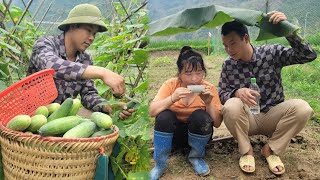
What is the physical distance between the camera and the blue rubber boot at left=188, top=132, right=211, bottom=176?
251cm

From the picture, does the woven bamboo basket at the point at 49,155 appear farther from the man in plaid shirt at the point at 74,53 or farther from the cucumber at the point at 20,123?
the man in plaid shirt at the point at 74,53

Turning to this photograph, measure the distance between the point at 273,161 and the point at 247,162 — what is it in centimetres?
17

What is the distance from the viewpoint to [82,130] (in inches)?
72.9

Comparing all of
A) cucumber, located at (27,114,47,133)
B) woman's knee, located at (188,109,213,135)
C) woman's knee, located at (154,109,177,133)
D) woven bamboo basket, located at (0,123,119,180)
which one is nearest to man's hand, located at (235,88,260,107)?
woman's knee, located at (188,109,213,135)

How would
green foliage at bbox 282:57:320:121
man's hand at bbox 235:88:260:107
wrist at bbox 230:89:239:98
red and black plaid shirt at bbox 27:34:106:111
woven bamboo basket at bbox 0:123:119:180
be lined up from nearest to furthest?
1. woven bamboo basket at bbox 0:123:119:180
2. red and black plaid shirt at bbox 27:34:106:111
3. man's hand at bbox 235:88:260:107
4. wrist at bbox 230:89:239:98
5. green foliage at bbox 282:57:320:121

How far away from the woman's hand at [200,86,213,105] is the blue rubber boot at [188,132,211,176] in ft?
0.70

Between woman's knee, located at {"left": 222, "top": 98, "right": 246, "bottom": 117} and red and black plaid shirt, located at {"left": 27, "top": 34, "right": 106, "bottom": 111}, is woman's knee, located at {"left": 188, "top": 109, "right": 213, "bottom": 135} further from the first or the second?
red and black plaid shirt, located at {"left": 27, "top": 34, "right": 106, "bottom": 111}

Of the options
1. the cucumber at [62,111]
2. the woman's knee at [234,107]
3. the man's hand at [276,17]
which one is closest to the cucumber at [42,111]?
the cucumber at [62,111]

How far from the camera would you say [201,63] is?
8.21ft

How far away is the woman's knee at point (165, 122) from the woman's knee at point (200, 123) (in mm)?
119

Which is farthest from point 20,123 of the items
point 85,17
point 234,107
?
point 234,107

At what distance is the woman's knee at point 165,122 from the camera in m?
2.44

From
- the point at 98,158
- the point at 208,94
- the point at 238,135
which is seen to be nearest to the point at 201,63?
the point at 208,94

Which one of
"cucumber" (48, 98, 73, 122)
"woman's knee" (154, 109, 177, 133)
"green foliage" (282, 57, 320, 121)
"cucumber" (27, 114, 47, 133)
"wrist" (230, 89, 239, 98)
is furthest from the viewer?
"green foliage" (282, 57, 320, 121)
